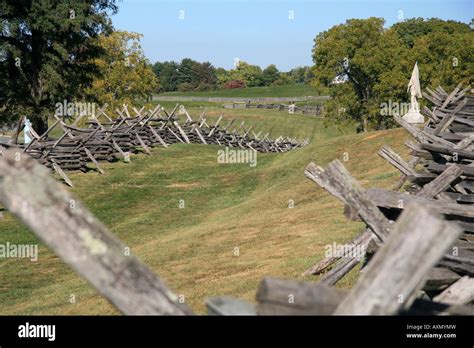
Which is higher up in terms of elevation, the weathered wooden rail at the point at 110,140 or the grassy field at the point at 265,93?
the grassy field at the point at 265,93

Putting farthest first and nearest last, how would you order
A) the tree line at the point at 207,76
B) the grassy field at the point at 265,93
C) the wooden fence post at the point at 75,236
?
1. the tree line at the point at 207,76
2. the grassy field at the point at 265,93
3. the wooden fence post at the point at 75,236

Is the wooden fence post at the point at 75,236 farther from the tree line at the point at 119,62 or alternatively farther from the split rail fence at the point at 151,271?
the tree line at the point at 119,62

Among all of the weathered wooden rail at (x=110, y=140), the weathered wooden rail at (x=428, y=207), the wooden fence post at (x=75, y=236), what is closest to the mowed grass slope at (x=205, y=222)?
the weathered wooden rail at (x=110, y=140)

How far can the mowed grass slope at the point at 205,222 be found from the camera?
12477mm

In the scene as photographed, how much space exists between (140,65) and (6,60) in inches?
888

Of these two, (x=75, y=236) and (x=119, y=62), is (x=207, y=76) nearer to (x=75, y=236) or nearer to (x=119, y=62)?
(x=119, y=62)

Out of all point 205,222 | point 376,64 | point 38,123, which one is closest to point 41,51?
point 38,123

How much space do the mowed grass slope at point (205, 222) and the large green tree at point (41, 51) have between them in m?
6.93

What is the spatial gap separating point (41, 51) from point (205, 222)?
20.0 meters

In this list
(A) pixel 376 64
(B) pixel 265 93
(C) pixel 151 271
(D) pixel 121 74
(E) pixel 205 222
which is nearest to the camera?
(C) pixel 151 271

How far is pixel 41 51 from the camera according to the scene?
36969 mm

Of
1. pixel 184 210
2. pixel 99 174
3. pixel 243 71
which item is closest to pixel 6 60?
pixel 99 174

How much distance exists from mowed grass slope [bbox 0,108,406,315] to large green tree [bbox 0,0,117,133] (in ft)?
22.7

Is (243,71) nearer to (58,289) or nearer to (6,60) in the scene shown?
(6,60)
